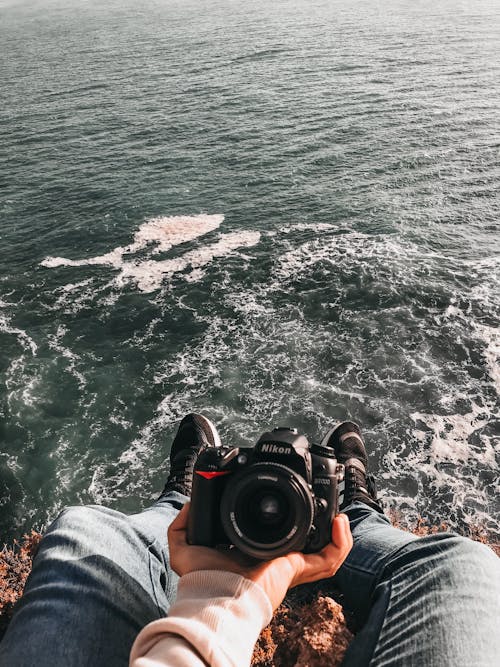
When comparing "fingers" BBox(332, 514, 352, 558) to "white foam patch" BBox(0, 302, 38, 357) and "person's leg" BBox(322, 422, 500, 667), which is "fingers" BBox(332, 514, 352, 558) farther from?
"white foam patch" BBox(0, 302, 38, 357)

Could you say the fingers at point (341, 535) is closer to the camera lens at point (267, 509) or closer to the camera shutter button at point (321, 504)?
the camera shutter button at point (321, 504)

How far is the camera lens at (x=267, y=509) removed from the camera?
3.47m

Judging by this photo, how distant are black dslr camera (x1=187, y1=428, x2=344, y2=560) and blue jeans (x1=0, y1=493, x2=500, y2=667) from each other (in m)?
0.79

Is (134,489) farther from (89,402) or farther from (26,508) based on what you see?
(89,402)

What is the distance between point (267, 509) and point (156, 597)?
1.37 meters

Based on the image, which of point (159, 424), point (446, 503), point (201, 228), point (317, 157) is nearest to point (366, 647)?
point (446, 503)

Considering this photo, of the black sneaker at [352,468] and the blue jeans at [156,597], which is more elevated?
the blue jeans at [156,597]

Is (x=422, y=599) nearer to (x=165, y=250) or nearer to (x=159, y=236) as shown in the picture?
(x=165, y=250)

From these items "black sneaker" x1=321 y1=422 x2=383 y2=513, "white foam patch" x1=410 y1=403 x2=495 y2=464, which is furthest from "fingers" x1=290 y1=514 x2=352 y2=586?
"white foam patch" x1=410 y1=403 x2=495 y2=464

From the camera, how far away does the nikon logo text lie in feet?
13.0

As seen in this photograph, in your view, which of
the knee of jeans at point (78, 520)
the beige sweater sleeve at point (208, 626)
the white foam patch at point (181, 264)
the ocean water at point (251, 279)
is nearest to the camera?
the beige sweater sleeve at point (208, 626)

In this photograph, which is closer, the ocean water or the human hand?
the human hand

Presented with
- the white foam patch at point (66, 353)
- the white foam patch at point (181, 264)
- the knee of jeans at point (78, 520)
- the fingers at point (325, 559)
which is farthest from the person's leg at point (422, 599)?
the white foam patch at point (181, 264)

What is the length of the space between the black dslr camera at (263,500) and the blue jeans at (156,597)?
785 millimetres
